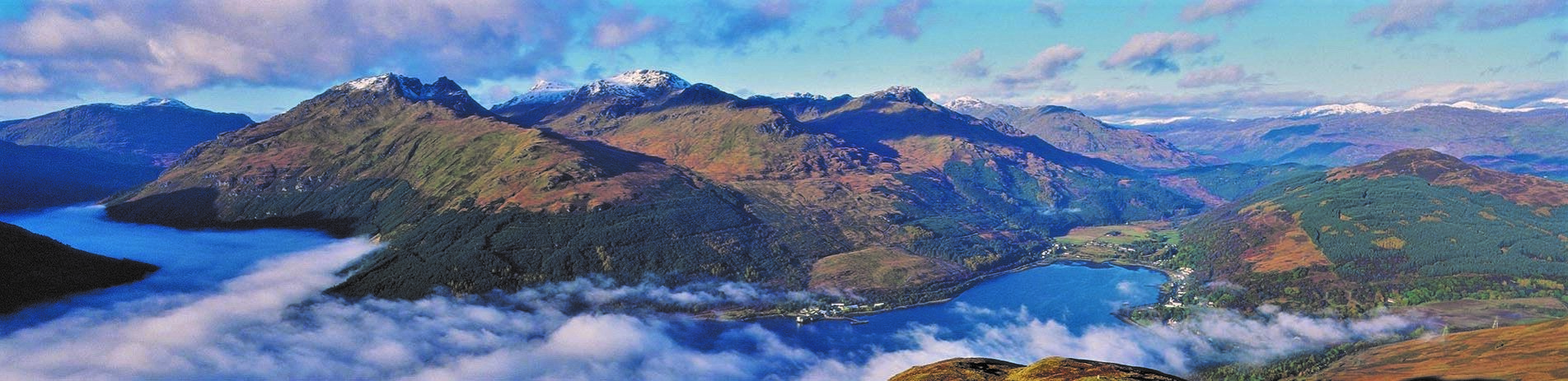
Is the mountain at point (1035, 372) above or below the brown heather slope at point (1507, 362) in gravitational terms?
above

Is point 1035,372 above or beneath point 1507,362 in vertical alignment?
above

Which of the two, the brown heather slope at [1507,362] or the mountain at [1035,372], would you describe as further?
the brown heather slope at [1507,362]

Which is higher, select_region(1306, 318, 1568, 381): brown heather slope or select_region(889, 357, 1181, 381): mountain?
select_region(889, 357, 1181, 381): mountain

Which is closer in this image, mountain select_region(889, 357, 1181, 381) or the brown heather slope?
mountain select_region(889, 357, 1181, 381)

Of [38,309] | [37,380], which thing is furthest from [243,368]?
[38,309]

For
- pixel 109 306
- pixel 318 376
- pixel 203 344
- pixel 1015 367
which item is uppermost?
pixel 109 306

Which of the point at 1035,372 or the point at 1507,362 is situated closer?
the point at 1035,372

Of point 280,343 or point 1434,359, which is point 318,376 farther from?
point 1434,359

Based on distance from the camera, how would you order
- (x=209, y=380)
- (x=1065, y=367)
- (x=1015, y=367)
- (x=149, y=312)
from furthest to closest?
(x=149, y=312), (x=209, y=380), (x=1015, y=367), (x=1065, y=367)
